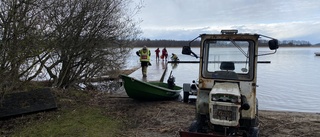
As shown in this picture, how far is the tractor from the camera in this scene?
183 inches

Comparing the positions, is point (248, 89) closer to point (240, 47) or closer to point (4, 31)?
point (240, 47)

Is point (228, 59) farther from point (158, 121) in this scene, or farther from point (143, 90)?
point (143, 90)

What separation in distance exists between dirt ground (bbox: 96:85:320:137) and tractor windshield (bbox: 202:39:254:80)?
1.56 metres

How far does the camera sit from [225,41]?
18.4 ft

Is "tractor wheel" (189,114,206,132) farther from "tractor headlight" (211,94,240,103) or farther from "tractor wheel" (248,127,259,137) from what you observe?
"tractor wheel" (248,127,259,137)

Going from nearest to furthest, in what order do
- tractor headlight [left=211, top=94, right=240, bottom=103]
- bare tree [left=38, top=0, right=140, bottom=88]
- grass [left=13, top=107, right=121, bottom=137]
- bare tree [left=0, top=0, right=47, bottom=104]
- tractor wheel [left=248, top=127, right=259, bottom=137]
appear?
tractor headlight [left=211, top=94, right=240, bottom=103], tractor wheel [left=248, top=127, right=259, bottom=137], bare tree [left=0, top=0, right=47, bottom=104], grass [left=13, top=107, right=121, bottom=137], bare tree [left=38, top=0, right=140, bottom=88]

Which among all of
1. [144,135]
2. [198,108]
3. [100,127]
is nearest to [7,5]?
[100,127]

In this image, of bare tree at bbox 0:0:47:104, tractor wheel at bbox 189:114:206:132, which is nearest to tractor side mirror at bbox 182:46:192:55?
tractor wheel at bbox 189:114:206:132

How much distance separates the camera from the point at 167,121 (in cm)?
711

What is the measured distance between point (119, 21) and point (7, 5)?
700 centimetres

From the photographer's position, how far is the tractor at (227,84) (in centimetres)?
466

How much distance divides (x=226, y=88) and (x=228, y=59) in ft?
3.93

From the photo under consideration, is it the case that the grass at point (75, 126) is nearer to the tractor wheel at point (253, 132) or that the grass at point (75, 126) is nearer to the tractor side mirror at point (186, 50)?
the tractor side mirror at point (186, 50)

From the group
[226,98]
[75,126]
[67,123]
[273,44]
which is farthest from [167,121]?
[273,44]
